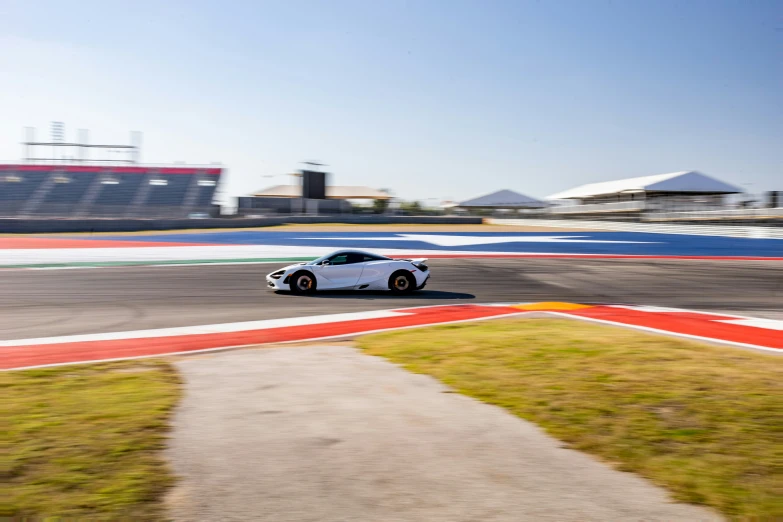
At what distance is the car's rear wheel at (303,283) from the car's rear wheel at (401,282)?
1706mm

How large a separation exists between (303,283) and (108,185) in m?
52.6

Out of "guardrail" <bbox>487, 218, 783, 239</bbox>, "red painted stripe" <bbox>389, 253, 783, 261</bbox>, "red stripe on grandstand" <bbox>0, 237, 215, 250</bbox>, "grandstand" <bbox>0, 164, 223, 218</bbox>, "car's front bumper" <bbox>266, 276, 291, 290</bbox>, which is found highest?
"grandstand" <bbox>0, 164, 223, 218</bbox>

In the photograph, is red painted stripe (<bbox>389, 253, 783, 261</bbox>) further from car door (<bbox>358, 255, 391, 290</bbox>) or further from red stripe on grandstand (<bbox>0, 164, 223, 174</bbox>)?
red stripe on grandstand (<bbox>0, 164, 223, 174</bbox>)

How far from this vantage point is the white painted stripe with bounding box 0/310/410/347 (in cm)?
877

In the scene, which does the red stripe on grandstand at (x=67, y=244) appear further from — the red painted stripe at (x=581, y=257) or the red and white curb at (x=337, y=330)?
the red and white curb at (x=337, y=330)

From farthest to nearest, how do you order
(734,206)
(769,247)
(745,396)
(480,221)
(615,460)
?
(480,221), (734,206), (769,247), (745,396), (615,460)

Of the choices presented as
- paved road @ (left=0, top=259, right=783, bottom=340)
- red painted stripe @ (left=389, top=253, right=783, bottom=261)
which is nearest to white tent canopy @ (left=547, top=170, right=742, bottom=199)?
red painted stripe @ (left=389, top=253, right=783, bottom=261)

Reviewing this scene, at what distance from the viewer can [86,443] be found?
14.1ft

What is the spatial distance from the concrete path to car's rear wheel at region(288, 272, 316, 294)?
7802 mm

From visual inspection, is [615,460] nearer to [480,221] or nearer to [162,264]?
[162,264]

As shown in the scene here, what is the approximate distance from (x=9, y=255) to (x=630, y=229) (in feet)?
103

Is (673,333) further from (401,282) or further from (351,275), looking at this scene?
(351,275)

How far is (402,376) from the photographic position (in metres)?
6.59

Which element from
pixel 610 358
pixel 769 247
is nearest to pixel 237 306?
pixel 610 358
